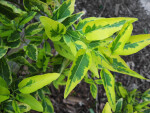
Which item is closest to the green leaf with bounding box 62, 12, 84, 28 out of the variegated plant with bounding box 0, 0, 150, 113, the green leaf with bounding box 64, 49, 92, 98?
the variegated plant with bounding box 0, 0, 150, 113

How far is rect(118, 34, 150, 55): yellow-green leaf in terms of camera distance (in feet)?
2.04

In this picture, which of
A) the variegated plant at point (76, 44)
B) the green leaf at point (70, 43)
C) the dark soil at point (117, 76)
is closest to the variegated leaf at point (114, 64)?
the variegated plant at point (76, 44)

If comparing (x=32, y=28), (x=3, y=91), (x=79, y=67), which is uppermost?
(x=32, y=28)

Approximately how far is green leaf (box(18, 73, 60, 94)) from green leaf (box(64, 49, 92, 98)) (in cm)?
10

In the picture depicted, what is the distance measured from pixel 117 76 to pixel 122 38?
1907mm

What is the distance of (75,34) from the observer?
72cm

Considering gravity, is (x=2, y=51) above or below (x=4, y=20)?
below

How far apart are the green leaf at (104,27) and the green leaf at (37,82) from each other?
23 cm

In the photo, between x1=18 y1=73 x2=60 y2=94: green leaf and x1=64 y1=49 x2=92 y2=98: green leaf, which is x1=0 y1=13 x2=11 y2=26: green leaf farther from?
x1=64 y1=49 x2=92 y2=98: green leaf

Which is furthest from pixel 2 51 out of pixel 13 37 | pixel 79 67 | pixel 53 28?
pixel 79 67

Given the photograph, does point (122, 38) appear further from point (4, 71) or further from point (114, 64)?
point (4, 71)

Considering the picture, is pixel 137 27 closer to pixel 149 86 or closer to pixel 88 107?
pixel 149 86

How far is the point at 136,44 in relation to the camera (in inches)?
24.9

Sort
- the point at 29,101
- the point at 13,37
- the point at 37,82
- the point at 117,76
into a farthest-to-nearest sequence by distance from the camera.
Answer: the point at 117,76 < the point at 13,37 < the point at 29,101 < the point at 37,82
